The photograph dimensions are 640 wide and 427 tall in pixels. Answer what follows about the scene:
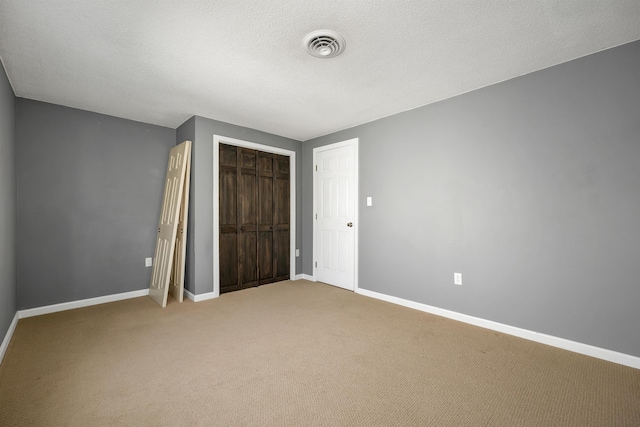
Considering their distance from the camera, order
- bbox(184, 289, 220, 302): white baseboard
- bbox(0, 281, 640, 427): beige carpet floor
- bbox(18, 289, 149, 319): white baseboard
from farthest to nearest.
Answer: bbox(184, 289, 220, 302): white baseboard < bbox(18, 289, 149, 319): white baseboard < bbox(0, 281, 640, 427): beige carpet floor

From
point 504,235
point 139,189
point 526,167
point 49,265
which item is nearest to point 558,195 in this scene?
point 526,167

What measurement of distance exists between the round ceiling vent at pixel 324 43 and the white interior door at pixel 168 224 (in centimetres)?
223

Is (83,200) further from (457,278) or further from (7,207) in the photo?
(457,278)

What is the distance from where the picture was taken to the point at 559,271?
2.38m

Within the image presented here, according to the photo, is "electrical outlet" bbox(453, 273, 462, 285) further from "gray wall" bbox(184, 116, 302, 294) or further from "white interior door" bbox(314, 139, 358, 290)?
"gray wall" bbox(184, 116, 302, 294)

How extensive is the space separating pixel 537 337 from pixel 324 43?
9.79 ft

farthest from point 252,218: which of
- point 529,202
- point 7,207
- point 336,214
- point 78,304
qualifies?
point 529,202

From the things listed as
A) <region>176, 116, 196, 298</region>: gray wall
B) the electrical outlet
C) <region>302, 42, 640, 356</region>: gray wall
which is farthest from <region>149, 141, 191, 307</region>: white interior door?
the electrical outlet

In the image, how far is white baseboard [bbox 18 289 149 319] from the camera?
3.10 metres

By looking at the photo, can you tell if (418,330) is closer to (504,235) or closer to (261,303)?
(504,235)

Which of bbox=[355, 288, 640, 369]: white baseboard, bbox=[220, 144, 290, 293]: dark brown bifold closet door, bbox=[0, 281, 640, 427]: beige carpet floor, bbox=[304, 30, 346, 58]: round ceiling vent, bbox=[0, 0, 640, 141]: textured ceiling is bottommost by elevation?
bbox=[0, 281, 640, 427]: beige carpet floor

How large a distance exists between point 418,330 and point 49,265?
407cm

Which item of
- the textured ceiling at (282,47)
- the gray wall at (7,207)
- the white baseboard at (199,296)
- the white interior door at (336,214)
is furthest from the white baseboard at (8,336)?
the white interior door at (336,214)

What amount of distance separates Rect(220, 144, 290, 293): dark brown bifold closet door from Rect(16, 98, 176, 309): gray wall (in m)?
0.97
